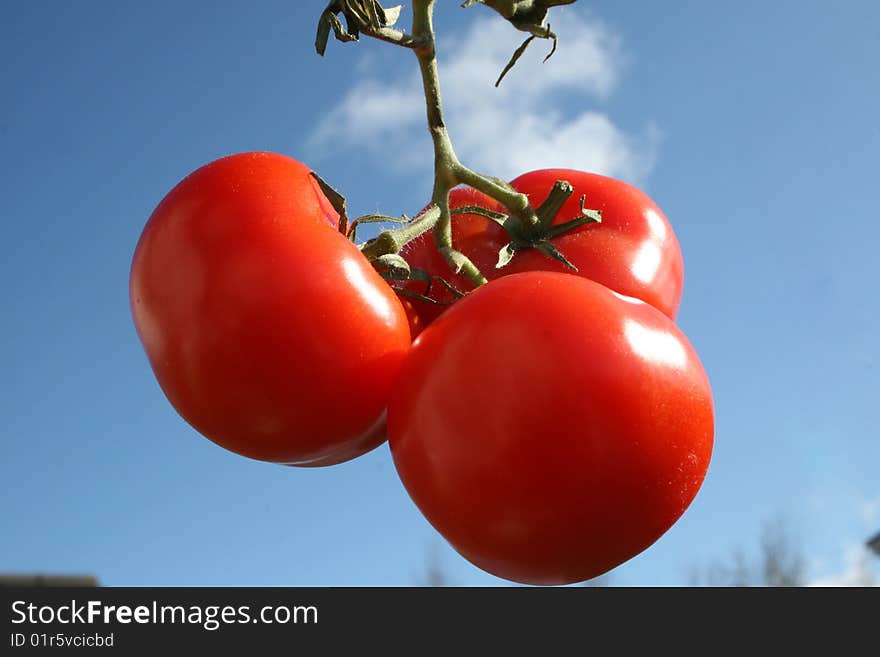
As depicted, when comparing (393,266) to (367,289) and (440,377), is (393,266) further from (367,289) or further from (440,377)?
(440,377)

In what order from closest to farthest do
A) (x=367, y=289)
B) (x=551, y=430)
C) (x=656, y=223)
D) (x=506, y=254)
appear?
(x=551, y=430), (x=367, y=289), (x=506, y=254), (x=656, y=223)

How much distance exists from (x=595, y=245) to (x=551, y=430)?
17.9 inches

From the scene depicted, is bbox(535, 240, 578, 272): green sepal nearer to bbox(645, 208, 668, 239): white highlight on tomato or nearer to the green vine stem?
the green vine stem

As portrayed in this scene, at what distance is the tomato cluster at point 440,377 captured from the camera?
3.57ft

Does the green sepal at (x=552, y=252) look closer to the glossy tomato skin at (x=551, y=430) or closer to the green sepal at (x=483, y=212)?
the green sepal at (x=483, y=212)

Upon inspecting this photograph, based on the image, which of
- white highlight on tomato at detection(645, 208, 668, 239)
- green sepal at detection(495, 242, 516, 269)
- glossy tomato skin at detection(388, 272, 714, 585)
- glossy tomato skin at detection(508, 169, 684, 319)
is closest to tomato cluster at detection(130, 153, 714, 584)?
glossy tomato skin at detection(388, 272, 714, 585)

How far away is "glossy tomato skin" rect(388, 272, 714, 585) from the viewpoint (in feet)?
3.55

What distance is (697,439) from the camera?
1154mm

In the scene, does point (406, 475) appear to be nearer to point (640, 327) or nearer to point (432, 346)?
point (432, 346)

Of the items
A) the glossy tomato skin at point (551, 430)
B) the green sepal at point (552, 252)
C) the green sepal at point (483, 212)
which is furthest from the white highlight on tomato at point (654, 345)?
the green sepal at point (483, 212)

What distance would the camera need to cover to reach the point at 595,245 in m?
1.45

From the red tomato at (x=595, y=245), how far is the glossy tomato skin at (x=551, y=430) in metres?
0.24

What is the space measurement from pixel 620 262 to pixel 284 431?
55 centimetres

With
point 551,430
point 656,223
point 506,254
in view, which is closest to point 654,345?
point 551,430
